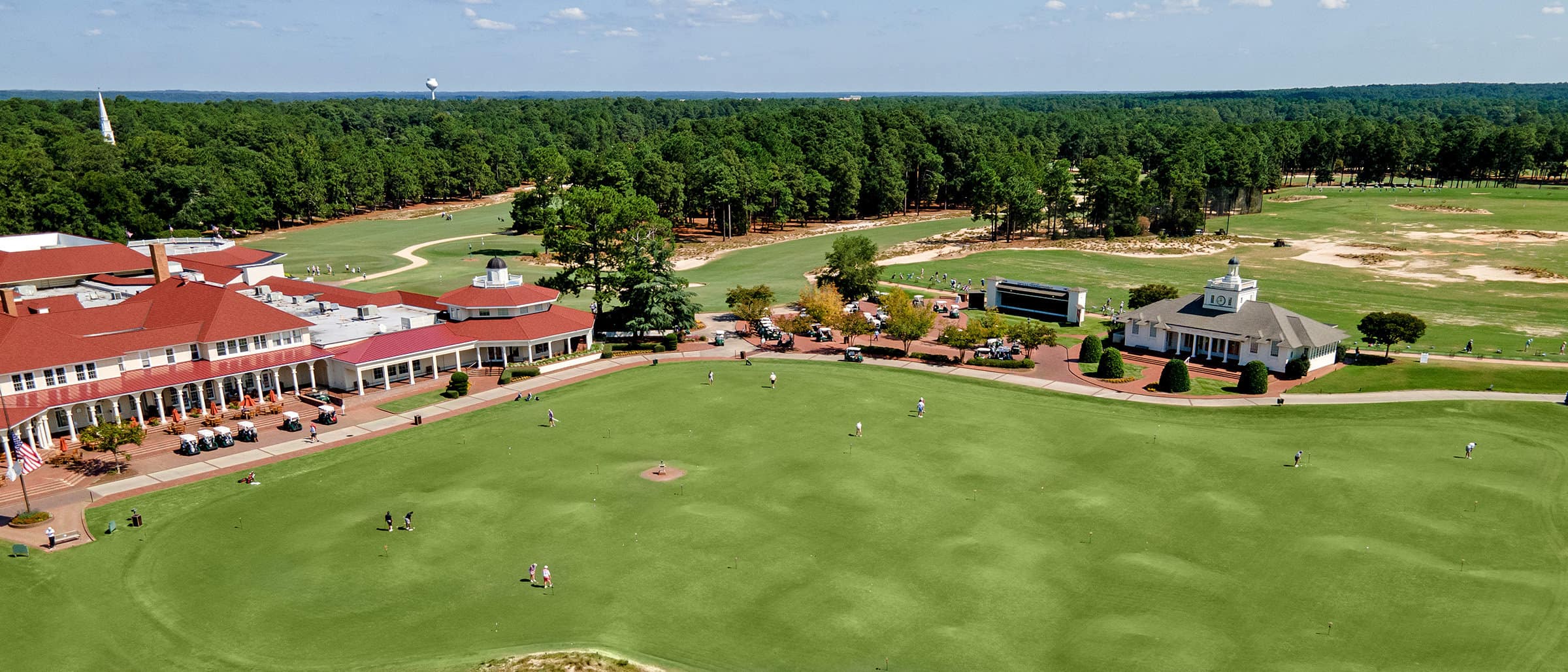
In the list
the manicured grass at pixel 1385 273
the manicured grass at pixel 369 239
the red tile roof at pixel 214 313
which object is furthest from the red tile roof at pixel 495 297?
the manicured grass at pixel 1385 273

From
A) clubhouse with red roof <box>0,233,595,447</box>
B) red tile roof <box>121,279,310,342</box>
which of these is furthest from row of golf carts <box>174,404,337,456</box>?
red tile roof <box>121,279,310,342</box>

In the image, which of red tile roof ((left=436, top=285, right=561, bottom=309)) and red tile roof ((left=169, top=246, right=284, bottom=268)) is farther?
red tile roof ((left=169, top=246, right=284, bottom=268))

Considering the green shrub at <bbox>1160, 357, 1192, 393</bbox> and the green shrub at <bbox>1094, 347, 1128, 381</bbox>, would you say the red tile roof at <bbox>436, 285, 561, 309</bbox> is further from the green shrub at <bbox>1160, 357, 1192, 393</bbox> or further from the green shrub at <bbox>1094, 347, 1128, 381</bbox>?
the green shrub at <bbox>1160, 357, 1192, 393</bbox>

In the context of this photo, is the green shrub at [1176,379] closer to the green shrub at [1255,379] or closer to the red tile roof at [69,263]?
the green shrub at [1255,379]

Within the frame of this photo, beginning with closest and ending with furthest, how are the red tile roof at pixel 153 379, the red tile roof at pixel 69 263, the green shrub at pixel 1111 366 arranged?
the red tile roof at pixel 153 379 → the green shrub at pixel 1111 366 → the red tile roof at pixel 69 263

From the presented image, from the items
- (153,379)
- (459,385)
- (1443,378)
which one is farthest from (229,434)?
(1443,378)

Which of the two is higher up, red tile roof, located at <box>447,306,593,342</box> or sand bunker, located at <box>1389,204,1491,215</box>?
sand bunker, located at <box>1389,204,1491,215</box>
